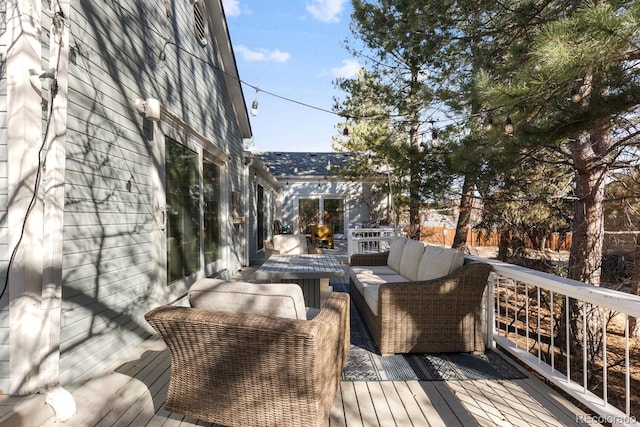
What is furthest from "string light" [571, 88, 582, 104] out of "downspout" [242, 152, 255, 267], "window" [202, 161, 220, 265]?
"downspout" [242, 152, 255, 267]

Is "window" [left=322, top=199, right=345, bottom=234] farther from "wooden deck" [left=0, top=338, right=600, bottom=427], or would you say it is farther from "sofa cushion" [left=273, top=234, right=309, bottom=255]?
"wooden deck" [left=0, top=338, right=600, bottom=427]

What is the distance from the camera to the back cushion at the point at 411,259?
366 cm

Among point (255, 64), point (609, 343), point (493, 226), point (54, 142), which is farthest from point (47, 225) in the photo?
point (255, 64)

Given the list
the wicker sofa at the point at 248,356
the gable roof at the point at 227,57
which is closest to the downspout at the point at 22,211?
the wicker sofa at the point at 248,356

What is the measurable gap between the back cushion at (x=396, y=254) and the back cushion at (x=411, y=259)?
6.8 inches

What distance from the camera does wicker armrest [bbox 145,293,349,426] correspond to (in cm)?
160

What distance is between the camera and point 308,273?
361 centimetres

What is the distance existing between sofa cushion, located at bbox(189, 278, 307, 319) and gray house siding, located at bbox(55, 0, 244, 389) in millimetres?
1223

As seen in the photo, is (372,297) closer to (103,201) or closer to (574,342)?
(103,201)

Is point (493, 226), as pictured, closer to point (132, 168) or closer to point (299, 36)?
point (299, 36)

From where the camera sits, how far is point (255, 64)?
1080 cm

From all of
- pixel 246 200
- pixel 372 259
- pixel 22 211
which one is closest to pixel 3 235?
pixel 22 211

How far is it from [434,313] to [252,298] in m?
1.74

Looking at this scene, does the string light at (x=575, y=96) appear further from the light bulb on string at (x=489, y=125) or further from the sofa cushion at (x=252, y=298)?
the sofa cushion at (x=252, y=298)
